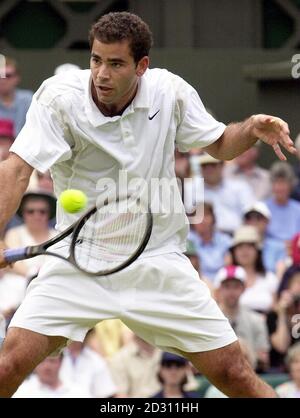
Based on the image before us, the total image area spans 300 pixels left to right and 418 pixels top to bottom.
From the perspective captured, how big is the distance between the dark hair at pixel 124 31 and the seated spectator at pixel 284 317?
155 inches

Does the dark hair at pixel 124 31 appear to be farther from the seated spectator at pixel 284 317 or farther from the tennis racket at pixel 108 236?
the seated spectator at pixel 284 317

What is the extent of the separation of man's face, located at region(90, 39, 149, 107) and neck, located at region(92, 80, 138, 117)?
17mm

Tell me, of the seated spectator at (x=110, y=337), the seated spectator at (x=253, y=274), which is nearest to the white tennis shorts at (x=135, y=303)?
the seated spectator at (x=110, y=337)

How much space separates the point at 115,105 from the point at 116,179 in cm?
35

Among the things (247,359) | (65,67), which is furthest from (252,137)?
(65,67)

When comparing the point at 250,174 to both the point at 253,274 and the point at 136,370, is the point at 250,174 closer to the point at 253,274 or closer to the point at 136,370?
the point at 253,274

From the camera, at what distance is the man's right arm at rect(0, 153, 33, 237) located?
20.7 ft

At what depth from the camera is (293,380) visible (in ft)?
30.4

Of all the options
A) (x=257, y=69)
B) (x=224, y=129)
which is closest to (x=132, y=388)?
(x=224, y=129)

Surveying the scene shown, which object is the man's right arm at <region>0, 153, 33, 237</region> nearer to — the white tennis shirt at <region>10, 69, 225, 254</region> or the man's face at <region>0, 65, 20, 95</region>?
the white tennis shirt at <region>10, 69, 225, 254</region>

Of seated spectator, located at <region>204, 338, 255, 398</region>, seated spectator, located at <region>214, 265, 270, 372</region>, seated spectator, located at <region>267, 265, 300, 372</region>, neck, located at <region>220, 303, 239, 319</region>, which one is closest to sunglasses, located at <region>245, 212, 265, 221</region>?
seated spectator, located at <region>267, 265, 300, 372</region>

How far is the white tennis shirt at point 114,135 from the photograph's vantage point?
6469mm

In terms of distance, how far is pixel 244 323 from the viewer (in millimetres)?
9977

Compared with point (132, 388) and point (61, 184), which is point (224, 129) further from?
point (132, 388)
